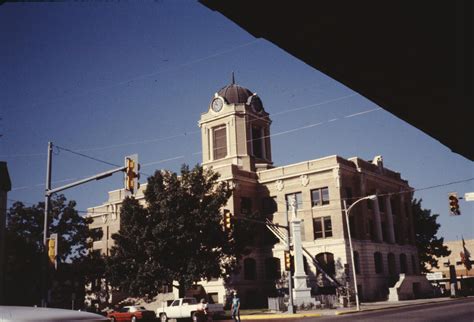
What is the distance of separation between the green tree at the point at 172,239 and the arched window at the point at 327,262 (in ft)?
37.7

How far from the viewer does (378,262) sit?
50.2 meters

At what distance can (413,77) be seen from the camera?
4488mm

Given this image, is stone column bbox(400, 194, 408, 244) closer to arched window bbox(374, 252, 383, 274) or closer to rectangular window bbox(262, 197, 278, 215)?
arched window bbox(374, 252, 383, 274)

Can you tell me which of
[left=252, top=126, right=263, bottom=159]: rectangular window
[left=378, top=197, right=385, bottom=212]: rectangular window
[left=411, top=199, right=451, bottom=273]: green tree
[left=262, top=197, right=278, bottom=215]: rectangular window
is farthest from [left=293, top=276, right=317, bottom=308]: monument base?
[left=411, top=199, right=451, bottom=273]: green tree

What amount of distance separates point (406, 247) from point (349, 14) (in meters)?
57.0

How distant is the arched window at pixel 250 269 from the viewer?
47938mm

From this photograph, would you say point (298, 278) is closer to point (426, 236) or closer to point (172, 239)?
point (172, 239)

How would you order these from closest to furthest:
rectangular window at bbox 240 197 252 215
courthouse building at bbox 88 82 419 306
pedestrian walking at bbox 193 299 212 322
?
pedestrian walking at bbox 193 299 212 322 → courthouse building at bbox 88 82 419 306 → rectangular window at bbox 240 197 252 215

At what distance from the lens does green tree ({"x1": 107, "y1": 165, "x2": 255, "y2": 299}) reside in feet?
115

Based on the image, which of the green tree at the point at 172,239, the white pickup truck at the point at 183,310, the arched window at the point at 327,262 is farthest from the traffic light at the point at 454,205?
the arched window at the point at 327,262

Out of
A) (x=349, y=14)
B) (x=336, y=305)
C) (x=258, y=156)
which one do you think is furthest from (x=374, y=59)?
(x=258, y=156)

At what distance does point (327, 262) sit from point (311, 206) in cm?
590

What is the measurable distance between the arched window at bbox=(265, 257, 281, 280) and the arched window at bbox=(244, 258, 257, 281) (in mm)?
1534

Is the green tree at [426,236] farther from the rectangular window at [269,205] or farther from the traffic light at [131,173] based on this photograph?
the traffic light at [131,173]
